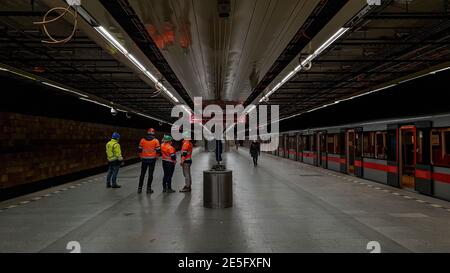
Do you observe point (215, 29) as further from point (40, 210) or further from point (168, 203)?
point (40, 210)

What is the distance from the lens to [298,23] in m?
6.51

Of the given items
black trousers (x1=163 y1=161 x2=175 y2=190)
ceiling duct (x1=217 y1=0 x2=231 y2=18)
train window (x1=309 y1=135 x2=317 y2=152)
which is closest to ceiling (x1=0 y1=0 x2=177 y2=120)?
ceiling duct (x1=217 y1=0 x2=231 y2=18)

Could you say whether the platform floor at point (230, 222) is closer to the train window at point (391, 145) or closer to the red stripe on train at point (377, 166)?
the red stripe on train at point (377, 166)

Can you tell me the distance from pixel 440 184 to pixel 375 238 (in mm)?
5148

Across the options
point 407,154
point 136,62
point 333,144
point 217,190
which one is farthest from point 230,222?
point 333,144

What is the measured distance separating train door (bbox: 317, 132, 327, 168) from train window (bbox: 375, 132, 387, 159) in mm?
5960

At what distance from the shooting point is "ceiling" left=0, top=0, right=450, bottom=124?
583cm

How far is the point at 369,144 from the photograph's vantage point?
1300 centimetres

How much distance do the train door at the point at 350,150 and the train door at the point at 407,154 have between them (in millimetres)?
2197

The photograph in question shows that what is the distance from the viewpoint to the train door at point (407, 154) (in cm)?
1073

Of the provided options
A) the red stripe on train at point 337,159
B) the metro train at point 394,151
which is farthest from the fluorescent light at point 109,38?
the red stripe on train at point 337,159

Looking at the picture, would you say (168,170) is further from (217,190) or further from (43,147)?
(43,147)

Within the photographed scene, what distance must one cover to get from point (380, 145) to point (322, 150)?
22.9 ft

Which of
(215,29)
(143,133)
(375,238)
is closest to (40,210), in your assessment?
(215,29)
